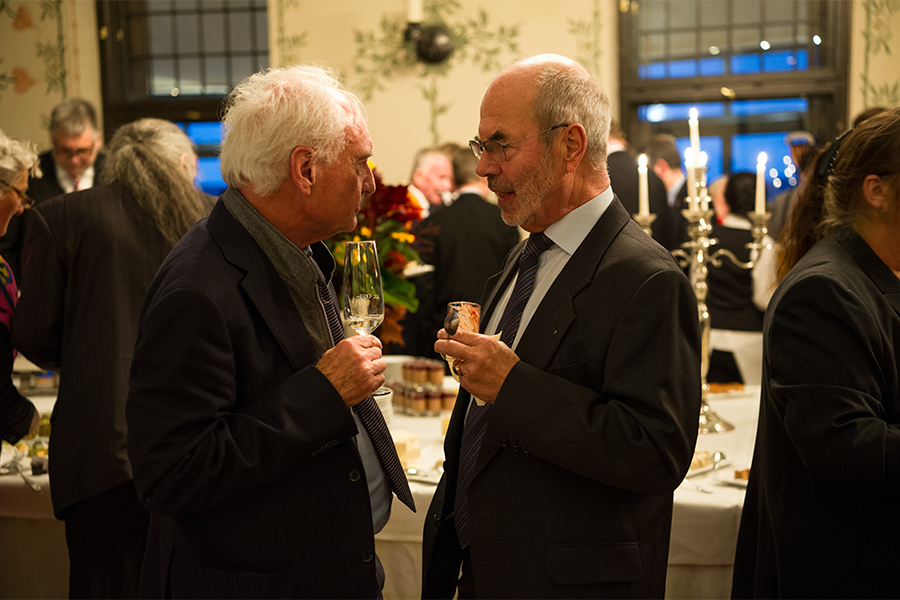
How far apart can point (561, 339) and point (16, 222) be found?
7.90 ft

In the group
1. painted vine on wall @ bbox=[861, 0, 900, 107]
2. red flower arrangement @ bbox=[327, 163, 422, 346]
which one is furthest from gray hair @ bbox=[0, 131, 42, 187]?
painted vine on wall @ bbox=[861, 0, 900, 107]

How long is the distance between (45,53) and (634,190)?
16.3 ft

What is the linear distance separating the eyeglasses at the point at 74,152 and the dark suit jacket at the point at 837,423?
12.8ft

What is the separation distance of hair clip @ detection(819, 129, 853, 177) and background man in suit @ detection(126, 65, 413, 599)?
1.04m

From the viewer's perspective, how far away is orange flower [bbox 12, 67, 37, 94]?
246 inches

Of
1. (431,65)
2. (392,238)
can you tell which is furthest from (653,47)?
(392,238)

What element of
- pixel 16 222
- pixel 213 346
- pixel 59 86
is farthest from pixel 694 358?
pixel 59 86

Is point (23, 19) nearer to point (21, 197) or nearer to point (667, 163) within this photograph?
point (21, 197)

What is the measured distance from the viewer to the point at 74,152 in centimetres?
423

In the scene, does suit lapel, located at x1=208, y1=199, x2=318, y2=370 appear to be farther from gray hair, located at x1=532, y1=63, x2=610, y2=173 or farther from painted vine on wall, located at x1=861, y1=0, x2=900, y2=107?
painted vine on wall, located at x1=861, y1=0, x2=900, y2=107

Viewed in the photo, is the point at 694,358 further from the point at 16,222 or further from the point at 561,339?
the point at 16,222

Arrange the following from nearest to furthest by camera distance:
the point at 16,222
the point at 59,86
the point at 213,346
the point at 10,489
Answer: the point at 213,346
the point at 10,489
the point at 16,222
the point at 59,86

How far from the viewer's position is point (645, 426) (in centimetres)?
129

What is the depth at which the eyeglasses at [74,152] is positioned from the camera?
423cm
